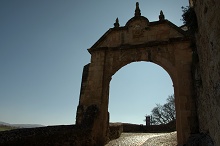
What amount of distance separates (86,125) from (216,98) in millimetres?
5735

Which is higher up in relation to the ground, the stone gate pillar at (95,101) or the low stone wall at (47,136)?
the stone gate pillar at (95,101)

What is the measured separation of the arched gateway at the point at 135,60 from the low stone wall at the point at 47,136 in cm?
77

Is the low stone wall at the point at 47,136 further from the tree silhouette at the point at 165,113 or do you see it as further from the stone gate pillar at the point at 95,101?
the tree silhouette at the point at 165,113

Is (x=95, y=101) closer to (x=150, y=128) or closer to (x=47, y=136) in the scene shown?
(x=47, y=136)

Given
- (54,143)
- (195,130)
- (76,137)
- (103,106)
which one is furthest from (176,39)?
(54,143)

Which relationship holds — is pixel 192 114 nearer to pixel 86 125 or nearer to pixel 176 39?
pixel 176 39

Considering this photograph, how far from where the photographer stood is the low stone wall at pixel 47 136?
5.27 meters

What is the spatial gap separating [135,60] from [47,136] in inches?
227

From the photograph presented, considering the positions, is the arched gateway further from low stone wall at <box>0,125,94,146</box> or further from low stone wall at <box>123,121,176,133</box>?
low stone wall at <box>123,121,176,133</box>

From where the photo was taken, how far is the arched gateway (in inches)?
316

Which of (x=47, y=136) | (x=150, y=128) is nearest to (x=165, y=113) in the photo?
(x=150, y=128)

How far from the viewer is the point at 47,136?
6.00 metres

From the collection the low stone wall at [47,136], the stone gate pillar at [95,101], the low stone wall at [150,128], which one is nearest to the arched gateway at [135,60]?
the stone gate pillar at [95,101]

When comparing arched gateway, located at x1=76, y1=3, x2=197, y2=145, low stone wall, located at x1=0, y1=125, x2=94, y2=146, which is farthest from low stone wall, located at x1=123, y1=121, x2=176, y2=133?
low stone wall, located at x1=0, y1=125, x2=94, y2=146
